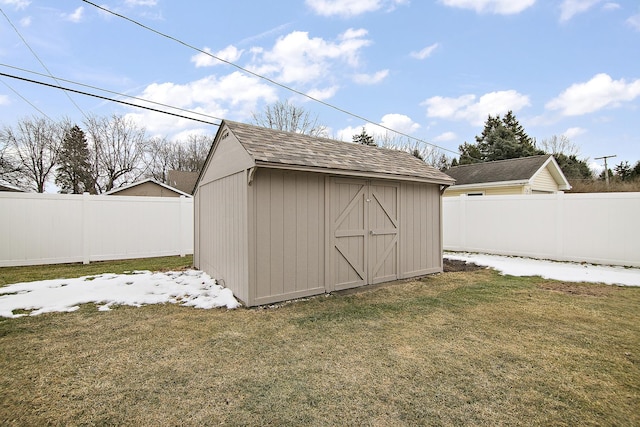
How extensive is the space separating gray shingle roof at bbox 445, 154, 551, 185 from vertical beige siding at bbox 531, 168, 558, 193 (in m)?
0.46

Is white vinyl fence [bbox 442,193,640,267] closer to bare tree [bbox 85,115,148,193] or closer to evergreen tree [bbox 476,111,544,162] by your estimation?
evergreen tree [bbox 476,111,544,162]

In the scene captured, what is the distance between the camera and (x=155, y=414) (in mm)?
2096

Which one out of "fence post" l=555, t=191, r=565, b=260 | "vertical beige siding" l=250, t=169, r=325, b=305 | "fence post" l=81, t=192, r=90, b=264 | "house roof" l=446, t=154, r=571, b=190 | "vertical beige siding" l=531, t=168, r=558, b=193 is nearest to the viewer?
"vertical beige siding" l=250, t=169, r=325, b=305

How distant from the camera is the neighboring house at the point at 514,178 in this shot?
12914 millimetres

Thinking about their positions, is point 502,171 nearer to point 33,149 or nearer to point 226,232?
point 226,232

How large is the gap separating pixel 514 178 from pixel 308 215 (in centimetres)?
1176

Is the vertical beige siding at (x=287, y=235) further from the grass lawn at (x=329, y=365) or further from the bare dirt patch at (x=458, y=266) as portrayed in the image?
the bare dirt patch at (x=458, y=266)

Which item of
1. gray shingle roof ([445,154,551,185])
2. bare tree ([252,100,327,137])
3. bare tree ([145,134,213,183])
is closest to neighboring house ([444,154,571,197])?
gray shingle roof ([445,154,551,185])

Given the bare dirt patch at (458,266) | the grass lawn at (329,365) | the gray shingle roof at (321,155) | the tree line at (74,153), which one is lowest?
the grass lawn at (329,365)

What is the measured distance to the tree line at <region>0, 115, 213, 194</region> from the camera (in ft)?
68.4

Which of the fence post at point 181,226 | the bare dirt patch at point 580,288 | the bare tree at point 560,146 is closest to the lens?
the bare dirt patch at point 580,288

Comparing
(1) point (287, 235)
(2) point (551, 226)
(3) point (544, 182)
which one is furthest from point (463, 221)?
(1) point (287, 235)

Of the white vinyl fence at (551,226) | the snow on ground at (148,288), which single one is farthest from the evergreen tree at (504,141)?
the snow on ground at (148,288)

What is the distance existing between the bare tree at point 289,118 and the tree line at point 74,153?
422 inches
